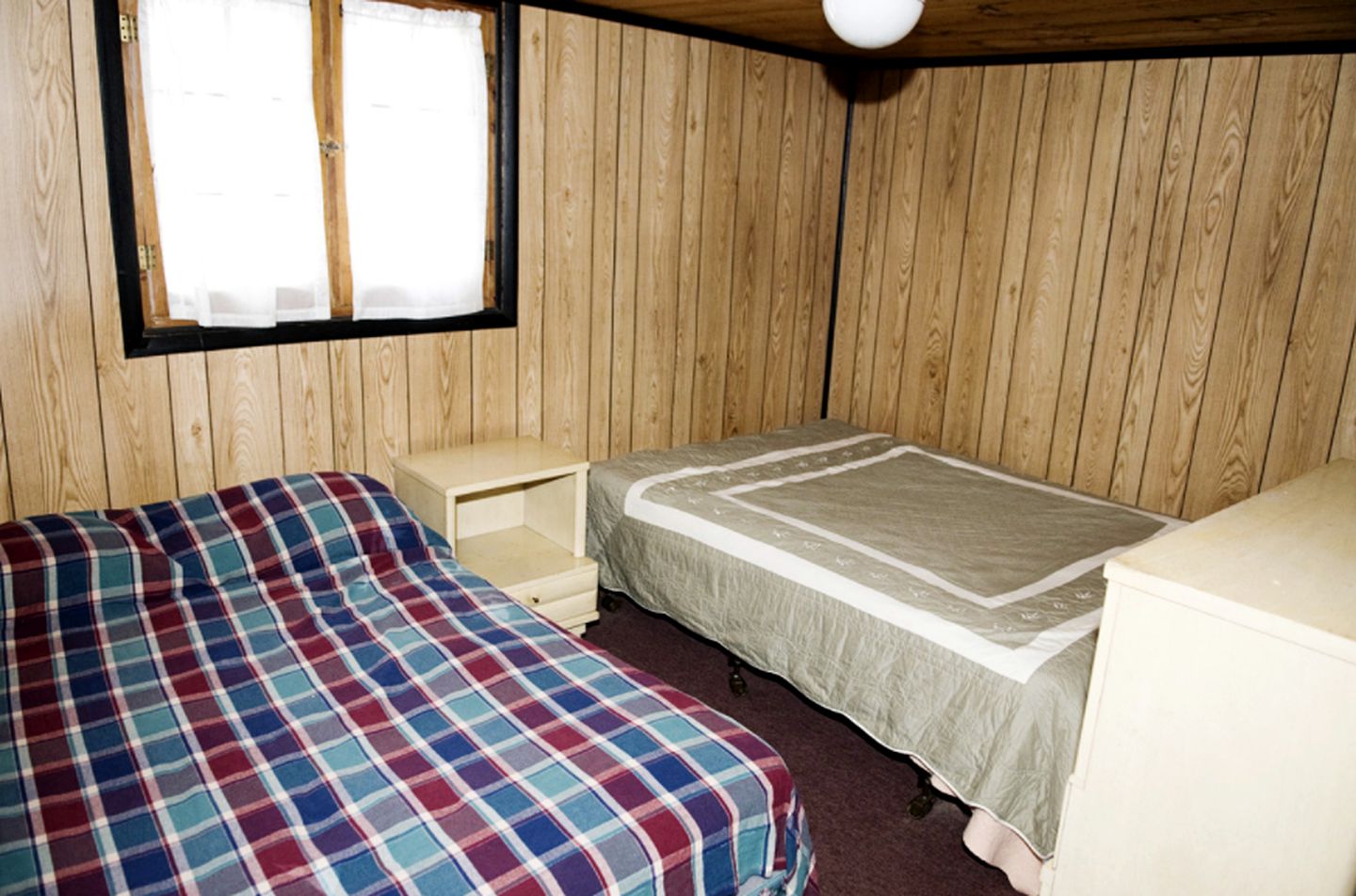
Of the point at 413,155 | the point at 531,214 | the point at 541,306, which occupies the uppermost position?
the point at 413,155

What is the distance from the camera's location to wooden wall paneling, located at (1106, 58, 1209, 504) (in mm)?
3059

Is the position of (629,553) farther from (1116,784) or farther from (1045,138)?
(1045,138)

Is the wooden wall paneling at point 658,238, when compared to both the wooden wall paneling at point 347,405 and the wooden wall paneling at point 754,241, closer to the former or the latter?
the wooden wall paneling at point 754,241

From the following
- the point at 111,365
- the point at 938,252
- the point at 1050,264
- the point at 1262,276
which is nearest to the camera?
the point at 111,365

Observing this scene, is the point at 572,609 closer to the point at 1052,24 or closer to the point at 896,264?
the point at 896,264

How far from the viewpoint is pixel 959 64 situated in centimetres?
356

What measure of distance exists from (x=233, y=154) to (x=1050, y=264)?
106 inches

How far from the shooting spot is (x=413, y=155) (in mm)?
2787

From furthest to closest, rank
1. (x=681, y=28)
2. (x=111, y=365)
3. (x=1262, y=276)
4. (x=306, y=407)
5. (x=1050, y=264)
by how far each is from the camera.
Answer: (x=1050, y=264) → (x=681, y=28) → (x=1262, y=276) → (x=306, y=407) → (x=111, y=365)

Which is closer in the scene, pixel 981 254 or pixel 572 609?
pixel 572 609

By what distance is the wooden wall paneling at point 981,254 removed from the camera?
3492 millimetres

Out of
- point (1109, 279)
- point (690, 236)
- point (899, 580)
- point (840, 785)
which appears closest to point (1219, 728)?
point (899, 580)

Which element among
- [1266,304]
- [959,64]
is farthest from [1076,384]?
[959,64]

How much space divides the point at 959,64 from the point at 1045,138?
450 millimetres
